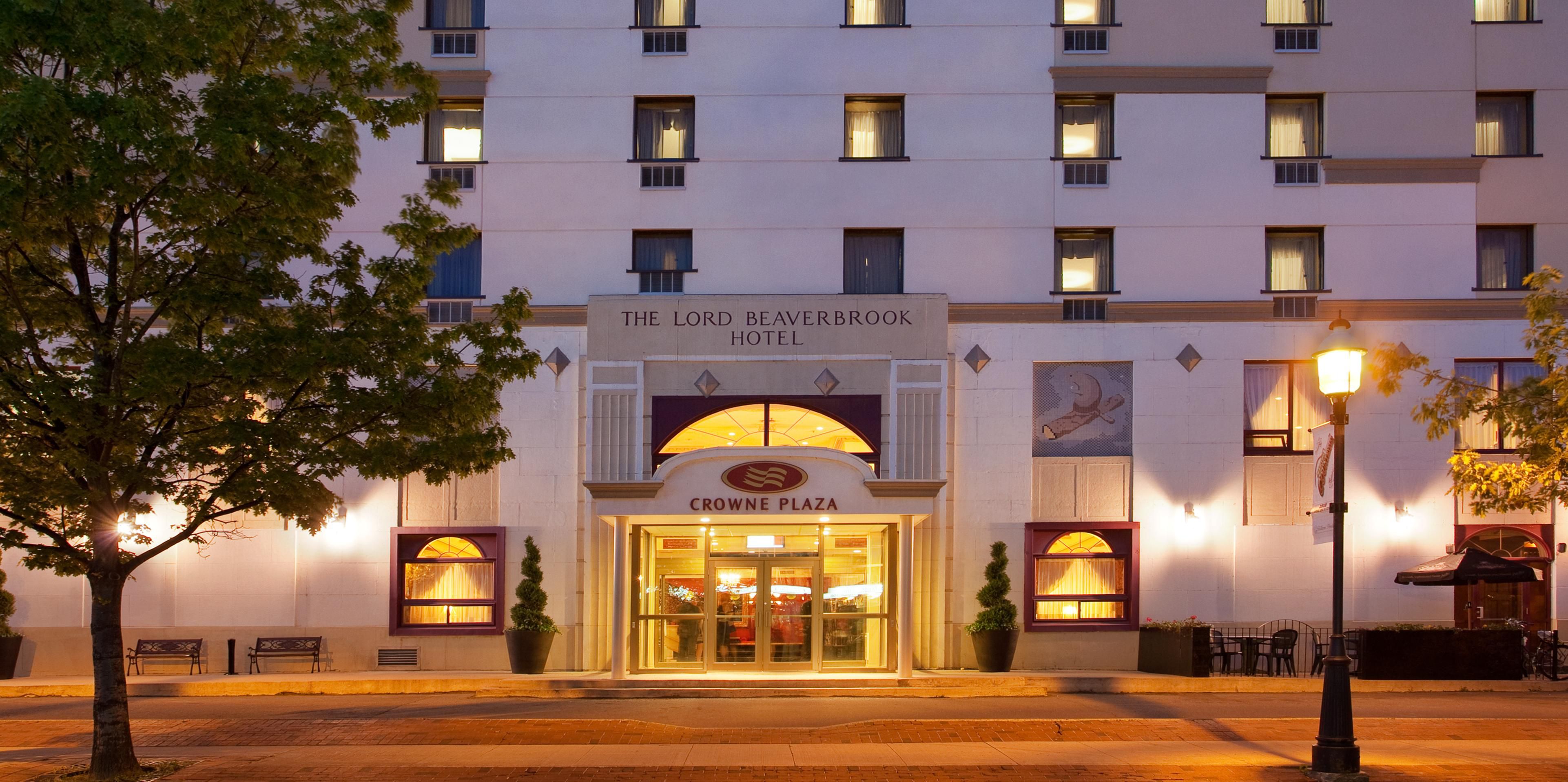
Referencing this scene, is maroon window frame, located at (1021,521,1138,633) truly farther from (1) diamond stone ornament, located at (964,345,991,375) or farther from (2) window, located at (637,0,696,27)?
(2) window, located at (637,0,696,27)

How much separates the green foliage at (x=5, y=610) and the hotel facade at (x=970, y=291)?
334 millimetres

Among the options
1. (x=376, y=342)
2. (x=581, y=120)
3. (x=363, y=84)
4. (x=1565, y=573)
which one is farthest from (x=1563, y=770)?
(x=581, y=120)

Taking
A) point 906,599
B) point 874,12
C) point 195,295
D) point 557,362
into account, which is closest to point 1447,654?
point 906,599

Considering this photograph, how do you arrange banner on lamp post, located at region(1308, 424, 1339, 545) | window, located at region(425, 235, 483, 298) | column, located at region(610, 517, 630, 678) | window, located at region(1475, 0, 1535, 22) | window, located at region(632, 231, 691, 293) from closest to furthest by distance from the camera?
banner on lamp post, located at region(1308, 424, 1339, 545), column, located at region(610, 517, 630, 678), window, located at region(632, 231, 691, 293), window, located at region(425, 235, 483, 298), window, located at region(1475, 0, 1535, 22)

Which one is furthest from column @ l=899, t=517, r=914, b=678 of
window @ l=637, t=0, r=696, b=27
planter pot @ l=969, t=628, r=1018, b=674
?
window @ l=637, t=0, r=696, b=27

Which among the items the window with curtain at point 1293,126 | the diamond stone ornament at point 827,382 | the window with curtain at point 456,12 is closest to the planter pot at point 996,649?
the diamond stone ornament at point 827,382

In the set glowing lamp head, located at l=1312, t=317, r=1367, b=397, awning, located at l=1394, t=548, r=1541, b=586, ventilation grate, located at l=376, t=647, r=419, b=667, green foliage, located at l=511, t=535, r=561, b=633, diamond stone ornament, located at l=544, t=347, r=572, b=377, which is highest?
diamond stone ornament, located at l=544, t=347, r=572, b=377

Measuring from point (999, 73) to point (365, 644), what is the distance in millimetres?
16362

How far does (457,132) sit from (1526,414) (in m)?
19.2

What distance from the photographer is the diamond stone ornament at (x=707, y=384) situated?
22797 millimetres

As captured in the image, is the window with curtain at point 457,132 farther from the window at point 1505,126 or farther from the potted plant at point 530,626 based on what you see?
the window at point 1505,126

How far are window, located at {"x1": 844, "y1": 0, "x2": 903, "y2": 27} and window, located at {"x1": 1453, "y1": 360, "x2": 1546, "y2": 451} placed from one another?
12.8 meters

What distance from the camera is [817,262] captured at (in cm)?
2342

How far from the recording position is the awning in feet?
66.9
